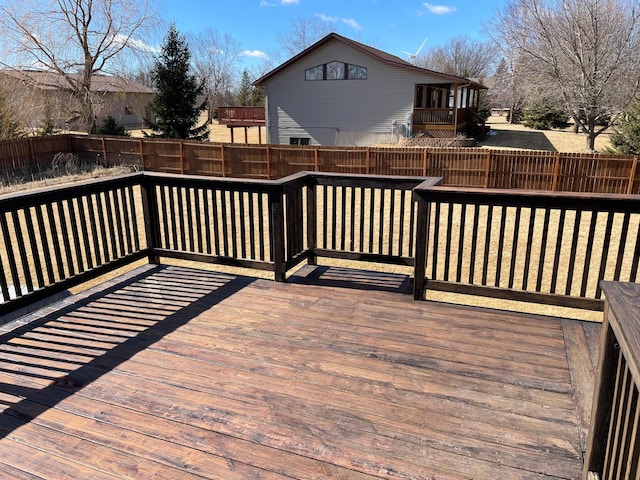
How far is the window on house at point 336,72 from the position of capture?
67.9ft

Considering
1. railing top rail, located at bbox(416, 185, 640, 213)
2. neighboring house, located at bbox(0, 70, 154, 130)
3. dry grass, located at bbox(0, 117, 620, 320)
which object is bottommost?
dry grass, located at bbox(0, 117, 620, 320)

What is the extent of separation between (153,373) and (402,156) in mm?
11639

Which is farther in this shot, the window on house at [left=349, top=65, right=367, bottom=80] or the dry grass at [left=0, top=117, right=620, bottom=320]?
the window on house at [left=349, top=65, right=367, bottom=80]

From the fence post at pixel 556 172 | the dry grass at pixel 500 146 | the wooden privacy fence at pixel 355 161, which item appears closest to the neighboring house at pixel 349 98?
the dry grass at pixel 500 146

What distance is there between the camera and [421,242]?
3508mm

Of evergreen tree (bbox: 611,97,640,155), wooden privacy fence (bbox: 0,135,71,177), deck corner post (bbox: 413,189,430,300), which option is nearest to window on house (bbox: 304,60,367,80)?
evergreen tree (bbox: 611,97,640,155)

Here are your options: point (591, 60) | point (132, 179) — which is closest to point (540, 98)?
point (591, 60)

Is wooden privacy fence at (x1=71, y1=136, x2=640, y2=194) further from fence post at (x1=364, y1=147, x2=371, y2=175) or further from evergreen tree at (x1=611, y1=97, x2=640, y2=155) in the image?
evergreen tree at (x1=611, y1=97, x2=640, y2=155)

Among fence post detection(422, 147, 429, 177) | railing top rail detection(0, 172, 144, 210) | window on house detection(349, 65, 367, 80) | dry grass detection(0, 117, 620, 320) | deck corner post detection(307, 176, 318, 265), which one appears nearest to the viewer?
railing top rail detection(0, 172, 144, 210)

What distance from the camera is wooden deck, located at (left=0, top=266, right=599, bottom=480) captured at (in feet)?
6.45

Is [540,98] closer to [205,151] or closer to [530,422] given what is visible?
[205,151]

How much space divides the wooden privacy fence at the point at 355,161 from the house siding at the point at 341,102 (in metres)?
7.53

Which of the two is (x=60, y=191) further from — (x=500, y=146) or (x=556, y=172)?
(x=500, y=146)

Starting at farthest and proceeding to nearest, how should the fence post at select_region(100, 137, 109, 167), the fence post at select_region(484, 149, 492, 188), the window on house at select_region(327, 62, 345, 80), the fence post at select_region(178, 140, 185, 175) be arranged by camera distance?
the window on house at select_region(327, 62, 345, 80)
the fence post at select_region(100, 137, 109, 167)
the fence post at select_region(178, 140, 185, 175)
the fence post at select_region(484, 149, 492, 188)
